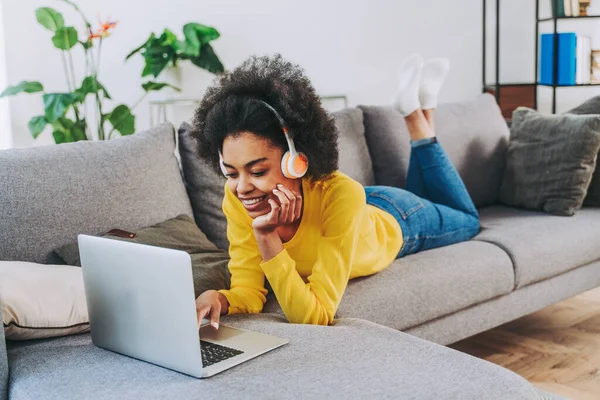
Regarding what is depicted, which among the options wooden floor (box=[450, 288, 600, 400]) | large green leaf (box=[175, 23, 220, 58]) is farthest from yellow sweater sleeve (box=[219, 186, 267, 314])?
large green leaf (box=[175, 23, 220, 58])

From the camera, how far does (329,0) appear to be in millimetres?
4703

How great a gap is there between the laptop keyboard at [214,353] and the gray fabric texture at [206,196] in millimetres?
886

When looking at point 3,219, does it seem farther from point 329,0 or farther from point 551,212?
point 329,0

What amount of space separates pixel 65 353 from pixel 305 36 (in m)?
3.52

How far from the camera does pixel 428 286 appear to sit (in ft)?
6.86

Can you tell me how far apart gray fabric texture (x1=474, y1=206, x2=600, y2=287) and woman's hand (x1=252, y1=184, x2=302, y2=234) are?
108 cm

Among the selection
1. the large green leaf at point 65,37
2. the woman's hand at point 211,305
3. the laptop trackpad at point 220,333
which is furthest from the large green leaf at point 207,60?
the laptop trackpad at point 220,333

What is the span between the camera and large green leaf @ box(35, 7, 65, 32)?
11.7 feet

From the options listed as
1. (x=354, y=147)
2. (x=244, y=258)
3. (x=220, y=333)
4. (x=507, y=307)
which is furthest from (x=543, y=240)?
(x=220, y=333)

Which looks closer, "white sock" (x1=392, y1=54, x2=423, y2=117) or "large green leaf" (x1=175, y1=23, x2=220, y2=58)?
"white sock" (x1=392, y1=54, x2=423, y2=117)

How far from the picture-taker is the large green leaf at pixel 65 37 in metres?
3.59

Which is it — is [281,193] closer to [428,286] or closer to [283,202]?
[283,202]

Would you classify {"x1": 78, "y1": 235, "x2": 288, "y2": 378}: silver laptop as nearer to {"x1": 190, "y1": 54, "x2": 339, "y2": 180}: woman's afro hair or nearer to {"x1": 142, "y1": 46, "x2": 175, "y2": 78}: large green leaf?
{"x1": 190, "y1": 54, "x2": 339, "y2": 180}: woman's afro hair

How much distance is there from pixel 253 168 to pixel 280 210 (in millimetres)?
104
